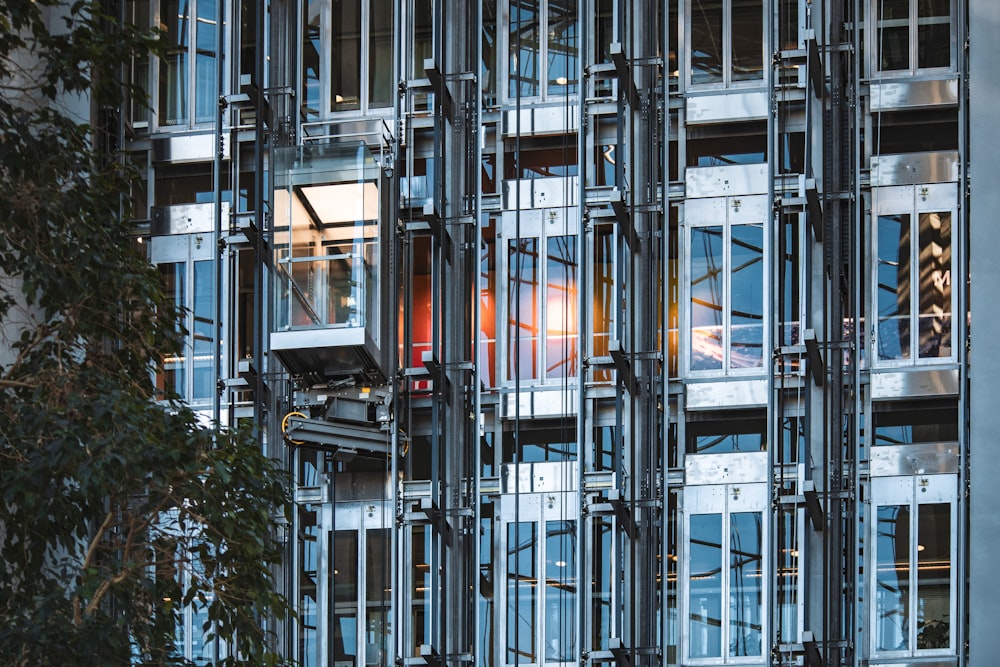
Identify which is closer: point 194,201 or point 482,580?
point 482,580

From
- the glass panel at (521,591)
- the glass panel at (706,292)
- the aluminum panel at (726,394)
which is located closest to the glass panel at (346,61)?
the glass panel at (706,292)

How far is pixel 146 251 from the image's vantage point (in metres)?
20.6

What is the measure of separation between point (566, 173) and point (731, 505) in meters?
3.63

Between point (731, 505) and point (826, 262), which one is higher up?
point (826, 262)

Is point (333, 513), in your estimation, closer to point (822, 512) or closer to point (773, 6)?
point (822, 512)

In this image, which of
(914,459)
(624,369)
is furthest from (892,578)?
(624,369)

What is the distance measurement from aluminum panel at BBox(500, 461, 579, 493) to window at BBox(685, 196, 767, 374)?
61.7 inches

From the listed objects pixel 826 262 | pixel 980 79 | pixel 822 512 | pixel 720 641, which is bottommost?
pixel 720 641

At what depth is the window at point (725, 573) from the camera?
19016 mm

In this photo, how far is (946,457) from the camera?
746 inches

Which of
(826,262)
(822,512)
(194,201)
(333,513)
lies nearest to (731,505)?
(822,512)

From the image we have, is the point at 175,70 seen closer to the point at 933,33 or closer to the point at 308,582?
the point at 308,582

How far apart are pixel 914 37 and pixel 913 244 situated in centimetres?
206

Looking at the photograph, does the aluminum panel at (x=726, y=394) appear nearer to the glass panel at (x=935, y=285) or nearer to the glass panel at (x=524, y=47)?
the glass panel at (x=935, y=285)
